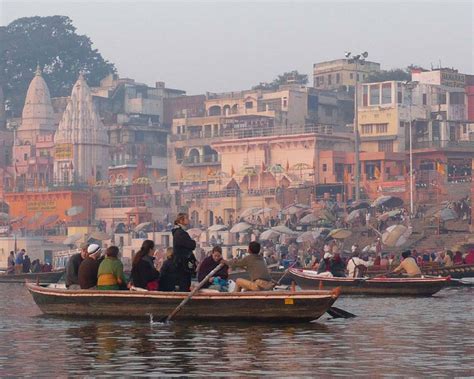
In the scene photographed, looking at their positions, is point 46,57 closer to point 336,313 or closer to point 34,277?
point 34,277

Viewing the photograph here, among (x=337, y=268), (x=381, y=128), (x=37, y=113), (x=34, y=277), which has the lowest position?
(x=34, y=277)

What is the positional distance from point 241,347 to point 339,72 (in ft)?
321

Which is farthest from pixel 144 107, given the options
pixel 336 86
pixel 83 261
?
pixel 83 261

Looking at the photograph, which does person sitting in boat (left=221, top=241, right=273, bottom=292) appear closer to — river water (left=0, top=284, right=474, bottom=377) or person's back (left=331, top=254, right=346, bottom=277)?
river water (left=0, top=284, right=474, bottom=377)

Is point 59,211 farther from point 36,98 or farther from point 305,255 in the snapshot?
point 305,255

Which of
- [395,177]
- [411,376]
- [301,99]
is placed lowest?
[411,376]

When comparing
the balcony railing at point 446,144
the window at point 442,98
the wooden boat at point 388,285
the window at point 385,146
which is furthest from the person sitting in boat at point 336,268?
the window at point 442,98

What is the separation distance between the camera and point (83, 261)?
66.5ft

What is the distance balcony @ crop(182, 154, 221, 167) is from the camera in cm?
9525

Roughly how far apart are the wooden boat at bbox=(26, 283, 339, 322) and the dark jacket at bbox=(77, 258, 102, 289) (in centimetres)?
42

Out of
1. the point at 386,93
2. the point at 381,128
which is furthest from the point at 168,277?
the point at 386,93

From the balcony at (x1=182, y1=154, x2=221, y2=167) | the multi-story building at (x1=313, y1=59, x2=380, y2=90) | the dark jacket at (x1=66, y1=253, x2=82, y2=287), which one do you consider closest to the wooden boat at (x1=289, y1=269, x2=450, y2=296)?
the dark jacket at (x1=66, y1=253, x2=82, y2=287)

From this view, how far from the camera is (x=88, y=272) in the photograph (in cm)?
2019

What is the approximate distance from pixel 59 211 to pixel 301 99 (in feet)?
64.8
